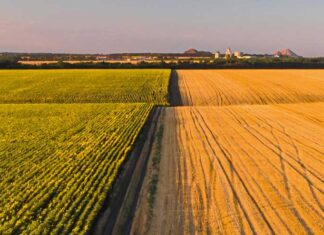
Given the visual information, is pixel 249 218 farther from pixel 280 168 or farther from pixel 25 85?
pixel 25 85

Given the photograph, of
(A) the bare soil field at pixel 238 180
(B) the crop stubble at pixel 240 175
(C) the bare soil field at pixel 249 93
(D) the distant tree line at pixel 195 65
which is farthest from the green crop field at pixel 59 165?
(D) the distant tree line at pixel 195 65

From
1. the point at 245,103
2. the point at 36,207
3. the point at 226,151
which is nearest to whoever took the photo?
the point at 36,207

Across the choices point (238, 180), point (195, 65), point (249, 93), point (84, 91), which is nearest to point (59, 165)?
point (238, 180)

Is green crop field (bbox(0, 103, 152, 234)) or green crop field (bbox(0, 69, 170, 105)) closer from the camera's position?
green crop field (bbox(0, 103, 152, 234))

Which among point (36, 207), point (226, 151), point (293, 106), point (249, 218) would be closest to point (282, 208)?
point (249, 218)

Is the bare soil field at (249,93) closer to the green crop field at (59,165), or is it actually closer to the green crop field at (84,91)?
the green crop field at (84,91)

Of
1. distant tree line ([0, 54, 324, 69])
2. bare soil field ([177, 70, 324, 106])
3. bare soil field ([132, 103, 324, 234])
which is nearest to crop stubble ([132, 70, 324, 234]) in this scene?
bare soil field ([132, 103, 324, 234])

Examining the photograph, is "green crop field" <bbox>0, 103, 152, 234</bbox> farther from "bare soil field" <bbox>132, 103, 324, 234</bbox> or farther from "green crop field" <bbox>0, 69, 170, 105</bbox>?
"green crop field" <bbox>0, 69, 170, 105</bbox>

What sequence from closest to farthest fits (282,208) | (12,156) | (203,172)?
(282,208), (203,172), (12,156)
